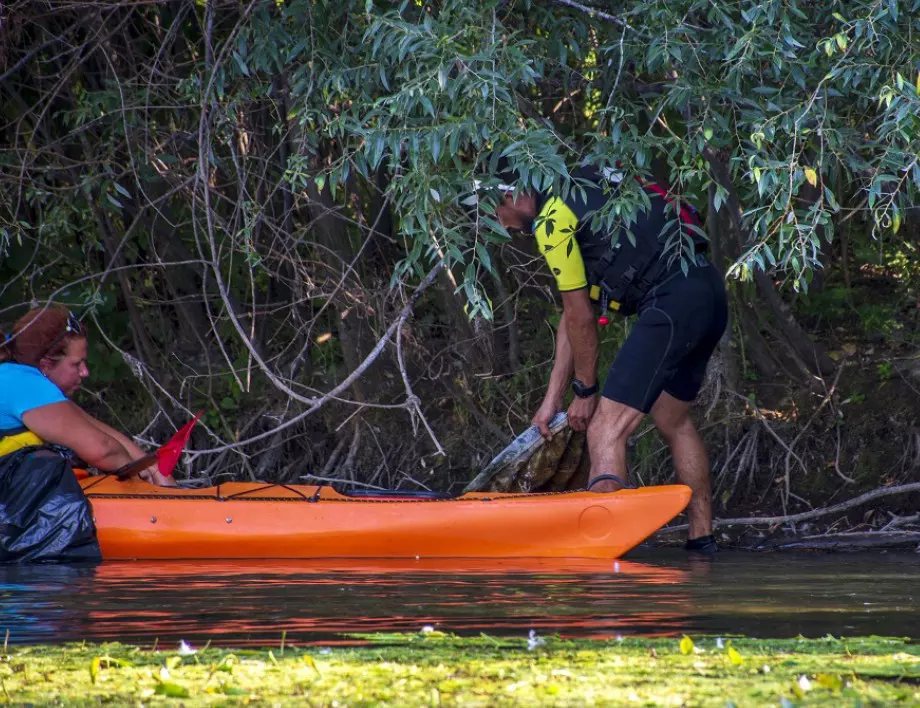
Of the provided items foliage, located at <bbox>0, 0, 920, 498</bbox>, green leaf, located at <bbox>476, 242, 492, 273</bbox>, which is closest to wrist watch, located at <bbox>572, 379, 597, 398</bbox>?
foliage, located at <bbox>0, 0, 920, 498</bbox>

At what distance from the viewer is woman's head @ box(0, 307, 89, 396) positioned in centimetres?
556

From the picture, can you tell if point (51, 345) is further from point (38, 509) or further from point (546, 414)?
point (546, 414)

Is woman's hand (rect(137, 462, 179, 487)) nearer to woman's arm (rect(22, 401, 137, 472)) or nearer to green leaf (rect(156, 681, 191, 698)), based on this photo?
woman's arm (rect(22, 401, 137, 472))

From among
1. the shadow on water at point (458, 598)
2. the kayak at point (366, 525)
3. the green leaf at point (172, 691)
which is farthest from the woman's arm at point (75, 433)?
the green leaf at point (172, 691)

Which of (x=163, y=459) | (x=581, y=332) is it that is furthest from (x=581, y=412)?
(x=163, y=459)

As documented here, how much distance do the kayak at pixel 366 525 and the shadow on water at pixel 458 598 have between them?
132 millimetres

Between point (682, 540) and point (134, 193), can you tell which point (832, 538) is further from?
point (134, 193)

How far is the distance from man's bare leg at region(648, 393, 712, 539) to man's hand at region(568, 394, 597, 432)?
282 mm

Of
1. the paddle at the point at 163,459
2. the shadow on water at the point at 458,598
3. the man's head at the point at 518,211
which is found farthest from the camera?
the paddle at the point at 163,459

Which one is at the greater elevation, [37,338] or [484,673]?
[37,338]

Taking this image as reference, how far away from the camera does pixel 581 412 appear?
5680 millimetres

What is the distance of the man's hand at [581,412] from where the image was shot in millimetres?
5661

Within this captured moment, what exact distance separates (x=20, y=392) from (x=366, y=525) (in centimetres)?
152

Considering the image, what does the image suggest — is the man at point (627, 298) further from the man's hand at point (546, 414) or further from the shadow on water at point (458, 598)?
the shadow on water at point (458, 598)
